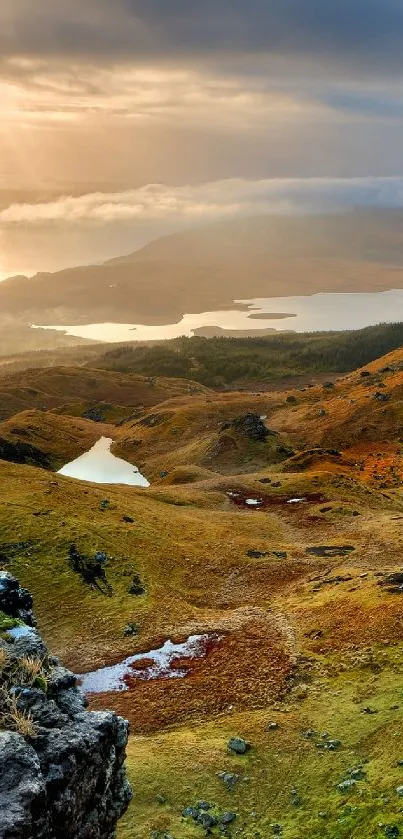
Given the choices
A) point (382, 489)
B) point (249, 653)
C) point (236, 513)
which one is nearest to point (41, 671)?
point (249, 653)

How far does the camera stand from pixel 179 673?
42.8 meters

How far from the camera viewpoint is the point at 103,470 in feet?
499

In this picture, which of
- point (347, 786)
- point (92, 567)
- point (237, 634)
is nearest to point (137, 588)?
point (92, 567)

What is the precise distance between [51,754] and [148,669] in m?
30.4

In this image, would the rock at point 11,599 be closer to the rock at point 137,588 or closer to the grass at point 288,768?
the grass at point 288,768

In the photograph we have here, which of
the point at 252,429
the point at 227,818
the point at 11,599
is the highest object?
the point at 11,599

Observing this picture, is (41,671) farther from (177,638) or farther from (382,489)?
(382,489)

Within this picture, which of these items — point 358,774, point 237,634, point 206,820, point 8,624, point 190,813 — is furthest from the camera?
point 237,634

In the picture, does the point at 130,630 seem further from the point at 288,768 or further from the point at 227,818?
the point at 227,818

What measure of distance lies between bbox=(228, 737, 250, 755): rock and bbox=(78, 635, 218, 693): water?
10.9 metres

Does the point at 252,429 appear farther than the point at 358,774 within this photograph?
Yes

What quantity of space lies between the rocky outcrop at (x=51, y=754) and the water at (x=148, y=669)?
24.6m

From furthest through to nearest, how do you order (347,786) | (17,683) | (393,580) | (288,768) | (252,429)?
(252,429) → (393,580) → (288,768) → (347,786) → (17,683)

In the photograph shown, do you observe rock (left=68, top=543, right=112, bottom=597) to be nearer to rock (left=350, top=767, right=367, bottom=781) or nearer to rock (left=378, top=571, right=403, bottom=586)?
rock (left=378, top=571, right=403, bottom=586)
